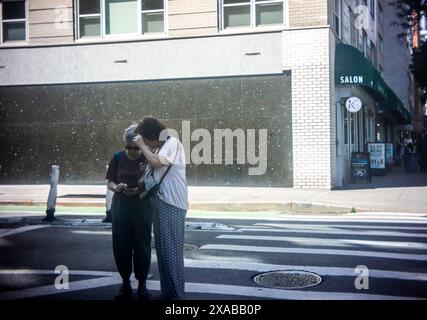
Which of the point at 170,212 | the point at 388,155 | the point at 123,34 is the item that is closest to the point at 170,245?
the point at 170,212

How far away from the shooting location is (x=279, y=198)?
12.5 meters

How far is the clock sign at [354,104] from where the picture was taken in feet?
52.3

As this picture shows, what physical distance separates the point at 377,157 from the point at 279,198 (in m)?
10.1

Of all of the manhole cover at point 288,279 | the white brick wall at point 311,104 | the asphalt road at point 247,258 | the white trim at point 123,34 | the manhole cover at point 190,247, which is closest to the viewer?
the asphalt road at point 247,258

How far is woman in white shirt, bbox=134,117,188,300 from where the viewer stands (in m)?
4.67

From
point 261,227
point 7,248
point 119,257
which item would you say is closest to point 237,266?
point 119,257

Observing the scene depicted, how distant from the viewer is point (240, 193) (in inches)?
554

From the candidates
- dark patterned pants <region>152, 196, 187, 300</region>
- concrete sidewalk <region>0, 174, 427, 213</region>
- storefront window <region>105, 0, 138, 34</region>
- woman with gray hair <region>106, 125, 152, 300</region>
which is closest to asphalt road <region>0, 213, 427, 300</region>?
woman with gray hair <region>106, 125, 152, 300</region>

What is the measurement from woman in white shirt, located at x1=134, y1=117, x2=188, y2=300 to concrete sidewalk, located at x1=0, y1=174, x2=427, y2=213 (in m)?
7.28

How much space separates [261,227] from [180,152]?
190 inches

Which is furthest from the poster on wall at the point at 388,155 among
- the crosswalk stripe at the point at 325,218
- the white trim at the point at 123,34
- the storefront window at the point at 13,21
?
the storefront window at the point at 13,21

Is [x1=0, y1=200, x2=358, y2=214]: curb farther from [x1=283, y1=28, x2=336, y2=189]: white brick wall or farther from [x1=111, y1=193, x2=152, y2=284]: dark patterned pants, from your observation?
[x1=111, y1=193, x2=152, y2=284]: dark patterned pants

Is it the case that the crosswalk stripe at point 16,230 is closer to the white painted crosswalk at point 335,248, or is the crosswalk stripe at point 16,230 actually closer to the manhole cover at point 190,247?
the manhole cover at point 190,247
